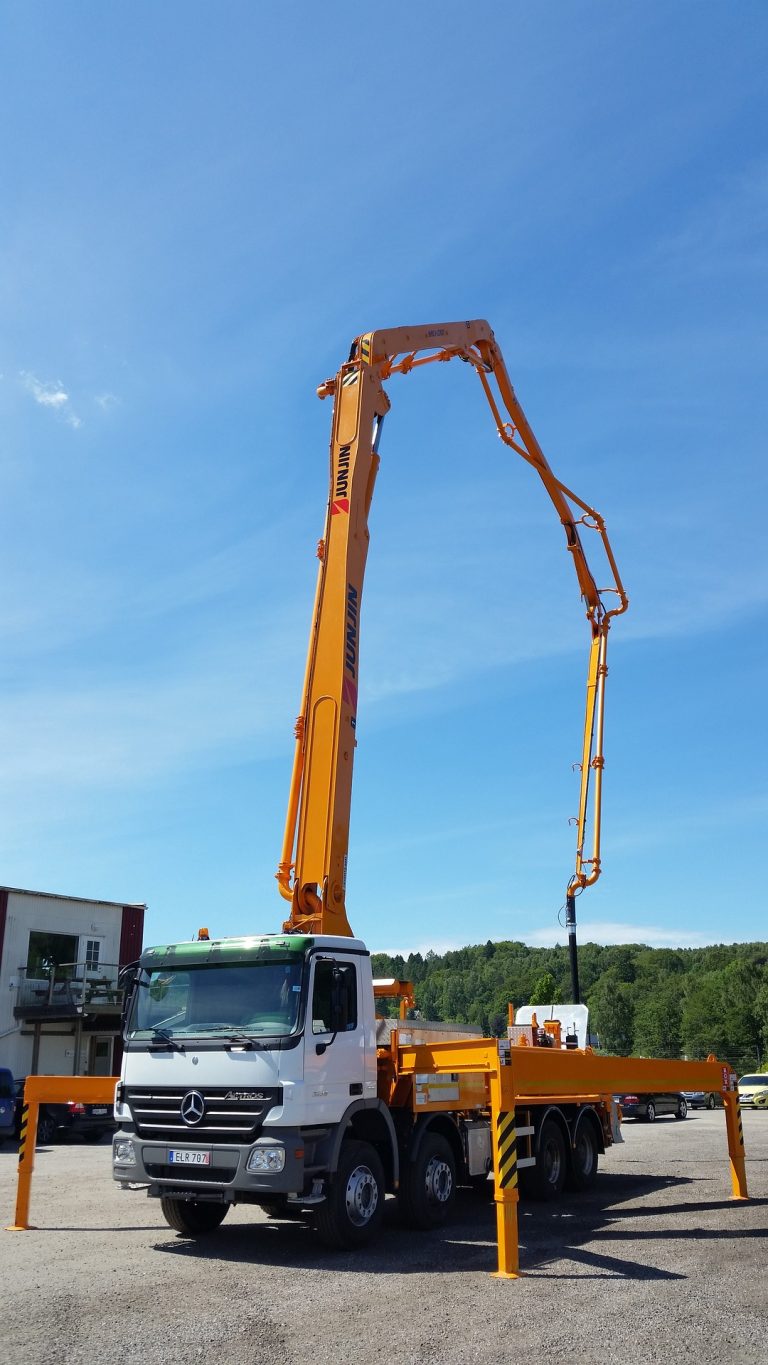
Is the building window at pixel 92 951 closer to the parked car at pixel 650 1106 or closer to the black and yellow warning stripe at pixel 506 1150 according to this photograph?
the parked car at pixel 650 1106

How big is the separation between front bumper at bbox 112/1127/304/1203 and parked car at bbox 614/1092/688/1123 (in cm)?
2476

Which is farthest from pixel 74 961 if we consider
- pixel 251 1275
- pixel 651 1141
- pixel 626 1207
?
pixel 251 1275

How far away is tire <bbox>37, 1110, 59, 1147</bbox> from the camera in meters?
24.4

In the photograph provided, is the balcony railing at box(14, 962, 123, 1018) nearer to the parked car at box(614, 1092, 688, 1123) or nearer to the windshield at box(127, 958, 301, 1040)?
the parked car at box(614, 1092, 688, 1123)

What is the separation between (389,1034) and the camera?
436 inches

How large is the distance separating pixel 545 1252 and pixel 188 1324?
3.77 meters

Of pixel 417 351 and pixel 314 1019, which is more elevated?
pixel 417 351

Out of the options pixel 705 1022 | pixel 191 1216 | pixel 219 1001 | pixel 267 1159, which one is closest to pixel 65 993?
pixel 191 1216

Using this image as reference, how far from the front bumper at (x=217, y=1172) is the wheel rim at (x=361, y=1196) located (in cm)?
71

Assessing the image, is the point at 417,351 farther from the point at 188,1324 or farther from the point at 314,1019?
the point at 188,1324

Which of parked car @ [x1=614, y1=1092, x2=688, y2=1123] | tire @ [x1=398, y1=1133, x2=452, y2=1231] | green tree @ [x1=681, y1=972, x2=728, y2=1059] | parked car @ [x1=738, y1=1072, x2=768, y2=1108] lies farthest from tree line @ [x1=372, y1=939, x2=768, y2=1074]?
tire @ [x1=398, y1=1133, x2=452, y2=1231]

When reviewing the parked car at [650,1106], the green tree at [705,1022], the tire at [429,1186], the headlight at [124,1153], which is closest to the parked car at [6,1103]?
the headlight at [124,1153]

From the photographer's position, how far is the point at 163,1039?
9.85 m

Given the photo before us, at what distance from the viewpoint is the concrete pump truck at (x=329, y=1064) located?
9188 mm
